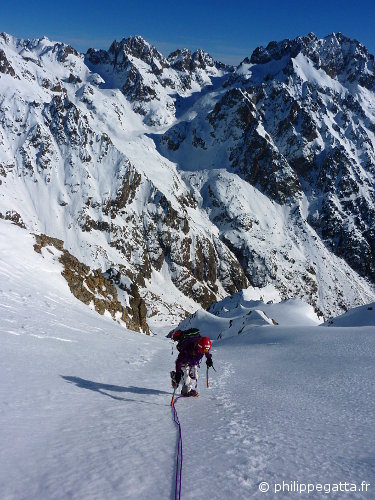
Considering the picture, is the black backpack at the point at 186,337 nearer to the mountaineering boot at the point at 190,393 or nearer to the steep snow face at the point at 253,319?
the mountaineering boot at the point at 190,393

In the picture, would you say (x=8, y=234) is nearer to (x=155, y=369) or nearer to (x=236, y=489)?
(x=155, y=369)

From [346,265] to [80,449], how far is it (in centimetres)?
17775

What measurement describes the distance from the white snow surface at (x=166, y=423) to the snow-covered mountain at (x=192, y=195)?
9071 centimetres

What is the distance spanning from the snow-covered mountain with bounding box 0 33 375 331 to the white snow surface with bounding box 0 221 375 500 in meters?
90.7

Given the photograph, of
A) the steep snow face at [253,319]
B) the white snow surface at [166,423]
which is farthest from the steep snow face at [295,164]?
the white snow surface at [166,423]

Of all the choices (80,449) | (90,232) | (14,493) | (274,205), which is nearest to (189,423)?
(80,449)

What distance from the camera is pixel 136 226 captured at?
136m

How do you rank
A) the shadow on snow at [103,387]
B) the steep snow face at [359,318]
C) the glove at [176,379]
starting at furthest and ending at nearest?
the steep snow face at [359,318], the shadow on snow at [103,387], the glove at [176,379]

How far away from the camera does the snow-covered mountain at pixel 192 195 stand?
419 feet

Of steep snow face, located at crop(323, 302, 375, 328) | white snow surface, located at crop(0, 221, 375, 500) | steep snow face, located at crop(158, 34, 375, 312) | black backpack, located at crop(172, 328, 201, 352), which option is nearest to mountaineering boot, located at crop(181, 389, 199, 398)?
white snow surface, located at crop(0, 221, 375, 500)

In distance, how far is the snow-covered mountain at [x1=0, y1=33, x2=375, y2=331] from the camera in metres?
128

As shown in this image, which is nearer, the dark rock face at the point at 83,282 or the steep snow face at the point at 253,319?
the dark rock face at the point at 83,282

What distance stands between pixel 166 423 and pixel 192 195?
160592mm

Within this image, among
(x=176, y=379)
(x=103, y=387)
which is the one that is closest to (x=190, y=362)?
(x=176, y=379)
